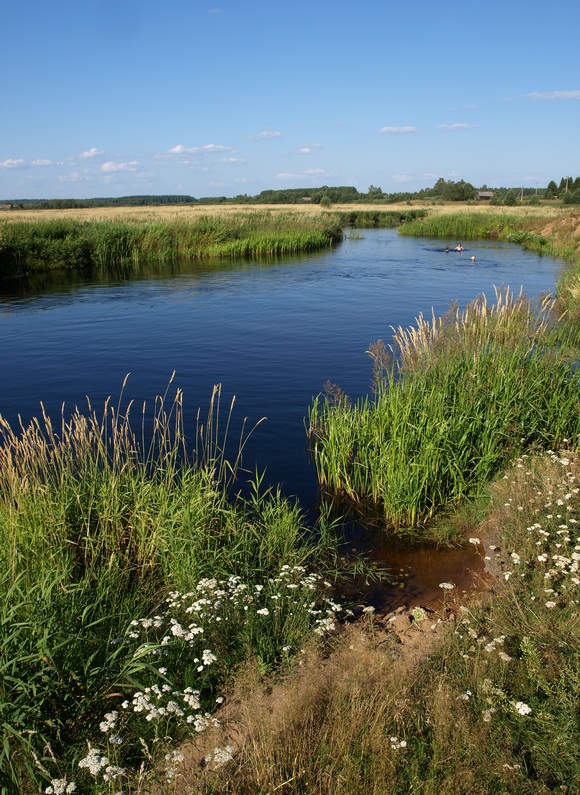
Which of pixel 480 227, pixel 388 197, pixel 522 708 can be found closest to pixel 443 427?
pixel 522 708

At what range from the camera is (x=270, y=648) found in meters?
4.28

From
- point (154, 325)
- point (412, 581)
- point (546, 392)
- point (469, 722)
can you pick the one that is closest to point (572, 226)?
point (154, 325)

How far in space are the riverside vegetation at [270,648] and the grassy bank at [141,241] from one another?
25.9 meters

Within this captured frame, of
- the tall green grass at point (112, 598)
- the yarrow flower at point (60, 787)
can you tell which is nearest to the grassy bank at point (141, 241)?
the tall green grass at point (112, 598)

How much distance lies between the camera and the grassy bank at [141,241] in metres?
29.3

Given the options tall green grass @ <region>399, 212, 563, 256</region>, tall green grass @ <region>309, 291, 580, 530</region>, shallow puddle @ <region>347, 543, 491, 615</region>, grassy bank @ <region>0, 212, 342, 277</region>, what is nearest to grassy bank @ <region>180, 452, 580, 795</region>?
shallow puddle @ <region>347, 543, 491, 615</region>

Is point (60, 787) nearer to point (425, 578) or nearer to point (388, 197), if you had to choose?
point (425, 578)

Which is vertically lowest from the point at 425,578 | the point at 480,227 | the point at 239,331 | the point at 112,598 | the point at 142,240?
the point at 425,578

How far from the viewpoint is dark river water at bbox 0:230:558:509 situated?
471 inches

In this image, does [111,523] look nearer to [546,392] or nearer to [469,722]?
[469,722]

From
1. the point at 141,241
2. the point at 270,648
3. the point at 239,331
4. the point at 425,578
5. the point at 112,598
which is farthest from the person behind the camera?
the point at 141,241

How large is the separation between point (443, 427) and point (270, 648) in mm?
3819

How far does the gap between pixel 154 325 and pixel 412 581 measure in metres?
15.0

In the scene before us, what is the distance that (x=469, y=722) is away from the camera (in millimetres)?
3469
